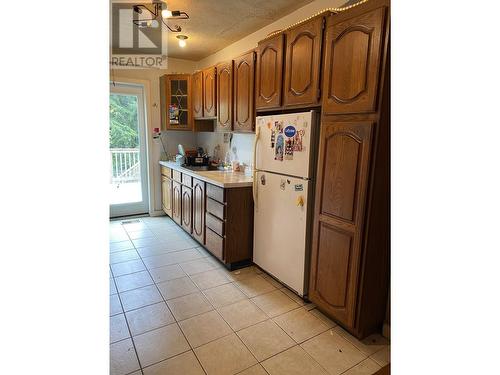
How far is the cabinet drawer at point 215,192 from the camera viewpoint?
2.79 metres

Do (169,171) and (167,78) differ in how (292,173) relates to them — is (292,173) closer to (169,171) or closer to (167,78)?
(169,171)

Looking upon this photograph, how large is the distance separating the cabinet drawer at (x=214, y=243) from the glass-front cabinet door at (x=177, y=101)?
191 centimetres

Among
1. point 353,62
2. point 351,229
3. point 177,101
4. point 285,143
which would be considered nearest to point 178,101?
point 177,101

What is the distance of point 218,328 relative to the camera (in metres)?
2.04

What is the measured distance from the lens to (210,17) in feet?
9.37

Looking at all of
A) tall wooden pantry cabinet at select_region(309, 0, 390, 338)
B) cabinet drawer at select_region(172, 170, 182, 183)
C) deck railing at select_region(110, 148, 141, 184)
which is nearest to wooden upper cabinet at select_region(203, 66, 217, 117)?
cabinet drawer at select_region(172, 170, 182, 183)

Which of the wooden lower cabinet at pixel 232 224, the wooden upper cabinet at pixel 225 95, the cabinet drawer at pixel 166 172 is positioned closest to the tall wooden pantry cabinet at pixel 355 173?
the wooden lower cabinet at pixel 232 224

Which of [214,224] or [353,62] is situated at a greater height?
[353,62]

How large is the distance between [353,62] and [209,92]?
2.31 meters

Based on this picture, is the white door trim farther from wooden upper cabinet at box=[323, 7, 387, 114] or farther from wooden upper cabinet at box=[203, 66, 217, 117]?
wooden upper cabinet at box=[323, 7, 387, 114]

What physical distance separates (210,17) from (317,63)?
1.46 meters

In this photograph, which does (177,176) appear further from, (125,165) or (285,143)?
(285,143)

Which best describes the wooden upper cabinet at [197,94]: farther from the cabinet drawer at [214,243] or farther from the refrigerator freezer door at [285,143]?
the cabinet drawer at [214,243]

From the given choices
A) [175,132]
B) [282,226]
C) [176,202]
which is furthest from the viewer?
[175,132]
